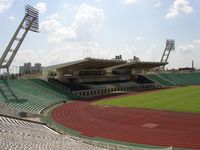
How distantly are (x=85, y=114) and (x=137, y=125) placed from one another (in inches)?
344

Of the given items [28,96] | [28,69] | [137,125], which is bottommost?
[137,125]

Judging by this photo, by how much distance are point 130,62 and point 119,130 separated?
49.0 m

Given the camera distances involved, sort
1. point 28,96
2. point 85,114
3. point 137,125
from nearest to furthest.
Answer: point 137,125 < point 85,114 < point 28,96

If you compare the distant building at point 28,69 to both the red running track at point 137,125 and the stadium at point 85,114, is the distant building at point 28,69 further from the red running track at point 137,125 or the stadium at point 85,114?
the red running track at point 137,125

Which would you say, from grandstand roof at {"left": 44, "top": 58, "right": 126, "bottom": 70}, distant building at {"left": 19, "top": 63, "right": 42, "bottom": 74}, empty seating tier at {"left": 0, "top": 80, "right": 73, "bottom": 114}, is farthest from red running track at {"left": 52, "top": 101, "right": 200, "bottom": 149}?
distant building at {"left": 19, "top": 63, "right": 42, "bottom": 74}

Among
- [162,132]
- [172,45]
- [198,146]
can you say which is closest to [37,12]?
[162,132]

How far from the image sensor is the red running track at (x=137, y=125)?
22978 mm

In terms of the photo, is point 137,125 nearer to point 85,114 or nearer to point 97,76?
point 85,114

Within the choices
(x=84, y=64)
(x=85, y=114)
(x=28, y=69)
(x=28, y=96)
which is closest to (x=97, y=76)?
(x=84, y=64)

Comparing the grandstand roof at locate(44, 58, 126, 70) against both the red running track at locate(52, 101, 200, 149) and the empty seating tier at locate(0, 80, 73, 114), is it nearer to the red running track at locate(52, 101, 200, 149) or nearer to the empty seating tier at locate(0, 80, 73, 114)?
the empty seating tier at locate(0, 80, 73, 114)

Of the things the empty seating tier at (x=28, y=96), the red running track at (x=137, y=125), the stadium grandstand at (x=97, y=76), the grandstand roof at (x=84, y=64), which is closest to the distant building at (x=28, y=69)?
the stadium grandstand at (x=97, y=76)

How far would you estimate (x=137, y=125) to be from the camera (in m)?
28.2

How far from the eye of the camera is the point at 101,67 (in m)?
71.2

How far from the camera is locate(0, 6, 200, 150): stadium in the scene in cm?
1914
